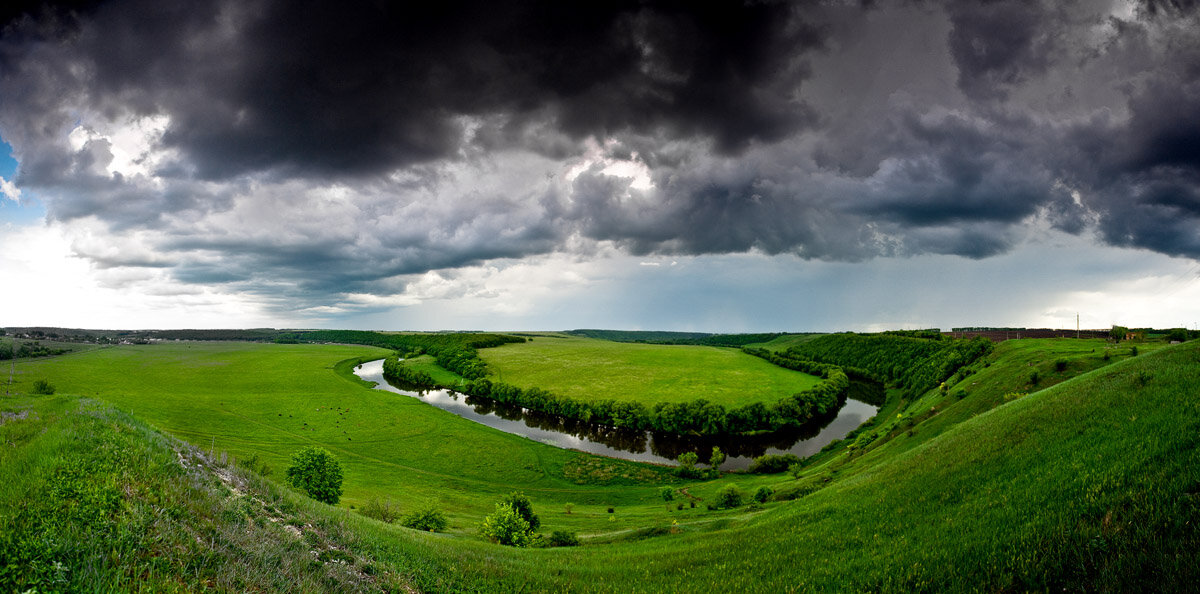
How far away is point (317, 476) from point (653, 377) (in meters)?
108

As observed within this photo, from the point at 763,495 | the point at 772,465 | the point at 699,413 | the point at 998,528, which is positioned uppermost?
the point at 998,528

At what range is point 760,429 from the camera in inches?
3905

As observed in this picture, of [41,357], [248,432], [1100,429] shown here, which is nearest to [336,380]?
[248,432]

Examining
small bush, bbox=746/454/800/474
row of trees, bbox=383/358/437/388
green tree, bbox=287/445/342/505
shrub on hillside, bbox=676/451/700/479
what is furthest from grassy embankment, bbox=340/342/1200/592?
row of trees, bbox=383/358/437/388

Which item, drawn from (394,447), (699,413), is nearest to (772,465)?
(699,413)

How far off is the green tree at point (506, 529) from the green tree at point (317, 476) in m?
22.2

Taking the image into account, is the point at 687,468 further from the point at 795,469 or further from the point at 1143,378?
the point at 1143,378

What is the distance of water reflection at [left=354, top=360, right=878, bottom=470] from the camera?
88.3 meters

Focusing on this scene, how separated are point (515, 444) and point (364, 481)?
91.3 ft

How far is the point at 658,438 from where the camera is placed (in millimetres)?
99125

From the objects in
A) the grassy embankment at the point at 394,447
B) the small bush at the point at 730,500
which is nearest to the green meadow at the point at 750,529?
the grassy embankment at the point at 394,447

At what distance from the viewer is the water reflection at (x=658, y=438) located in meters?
88.3

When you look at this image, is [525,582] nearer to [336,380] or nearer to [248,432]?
[248,432]

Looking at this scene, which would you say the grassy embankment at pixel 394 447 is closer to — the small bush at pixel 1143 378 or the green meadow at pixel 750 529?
the green meadow at pixel 750 529
